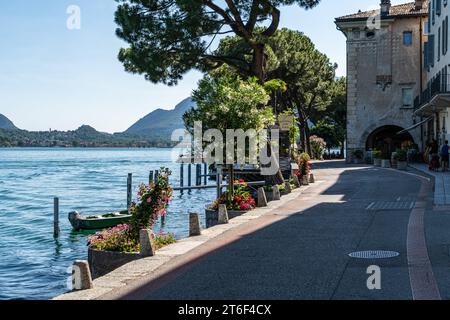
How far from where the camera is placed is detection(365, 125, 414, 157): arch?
52.2 metres

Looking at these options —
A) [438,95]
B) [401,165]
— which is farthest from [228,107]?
[401,165]

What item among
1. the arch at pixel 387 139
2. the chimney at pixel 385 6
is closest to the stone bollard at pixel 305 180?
the arch at pixel 387 139

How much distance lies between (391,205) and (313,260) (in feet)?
30.9

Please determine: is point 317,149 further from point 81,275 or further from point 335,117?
point 81,275

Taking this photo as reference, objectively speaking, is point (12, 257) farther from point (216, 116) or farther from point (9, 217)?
point (9, 217)

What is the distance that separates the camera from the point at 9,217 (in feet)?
113

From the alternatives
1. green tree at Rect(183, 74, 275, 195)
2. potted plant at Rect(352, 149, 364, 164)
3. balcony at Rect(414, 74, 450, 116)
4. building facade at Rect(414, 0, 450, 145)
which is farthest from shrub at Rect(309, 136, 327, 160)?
green tree at Rect(183, 74, 275, 195)

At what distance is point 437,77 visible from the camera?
35656 mm

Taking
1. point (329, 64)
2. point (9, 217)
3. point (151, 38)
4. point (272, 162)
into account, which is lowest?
point (9, 217)

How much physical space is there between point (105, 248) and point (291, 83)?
46606 mm

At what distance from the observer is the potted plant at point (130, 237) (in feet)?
39.9

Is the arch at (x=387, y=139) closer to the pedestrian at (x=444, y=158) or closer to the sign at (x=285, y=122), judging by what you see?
the pedestrian at (x=444, y=158)

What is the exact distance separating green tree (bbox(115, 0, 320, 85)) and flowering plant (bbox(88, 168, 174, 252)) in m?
14.9
